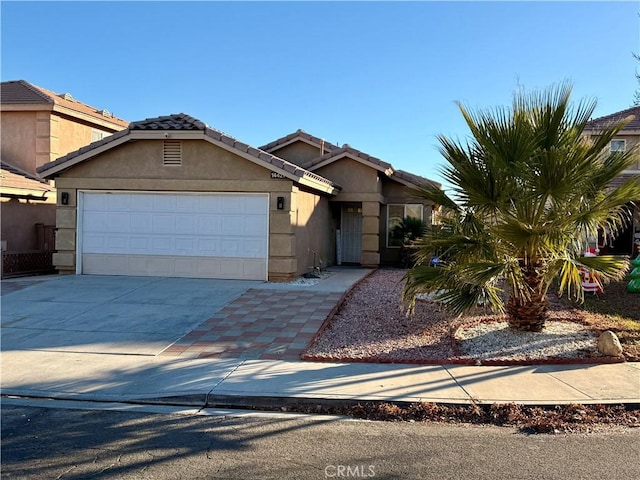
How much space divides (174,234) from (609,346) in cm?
1052

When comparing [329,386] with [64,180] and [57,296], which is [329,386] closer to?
[57,296]

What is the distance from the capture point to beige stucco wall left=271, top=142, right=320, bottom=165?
20.8 m

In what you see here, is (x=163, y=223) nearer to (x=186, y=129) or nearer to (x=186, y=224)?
(x=186, y=224)

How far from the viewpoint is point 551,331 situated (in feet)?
27.5

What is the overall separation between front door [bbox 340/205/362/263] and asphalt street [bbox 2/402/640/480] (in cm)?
1435

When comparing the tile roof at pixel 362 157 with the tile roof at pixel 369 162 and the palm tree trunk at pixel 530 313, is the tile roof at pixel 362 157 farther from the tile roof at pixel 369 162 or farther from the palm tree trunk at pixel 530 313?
the palm tree trunk at pixel 530 313

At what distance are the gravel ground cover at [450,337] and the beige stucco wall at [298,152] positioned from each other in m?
11.1

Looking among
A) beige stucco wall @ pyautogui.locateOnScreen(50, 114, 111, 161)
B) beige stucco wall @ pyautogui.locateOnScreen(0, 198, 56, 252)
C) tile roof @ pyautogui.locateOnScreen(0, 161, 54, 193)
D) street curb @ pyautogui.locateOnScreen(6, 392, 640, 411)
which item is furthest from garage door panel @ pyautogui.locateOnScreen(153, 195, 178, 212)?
street curb @ pyautogui.locateOnScreen(6, 392, 640, 411)

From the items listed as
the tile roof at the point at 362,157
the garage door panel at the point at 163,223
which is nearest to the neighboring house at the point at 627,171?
the tile roof at the point at 362,157

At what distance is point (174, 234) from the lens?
1365 cm

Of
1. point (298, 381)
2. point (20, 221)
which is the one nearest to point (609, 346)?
point (298, 381)

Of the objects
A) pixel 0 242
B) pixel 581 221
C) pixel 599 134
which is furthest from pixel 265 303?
pixel 0 242

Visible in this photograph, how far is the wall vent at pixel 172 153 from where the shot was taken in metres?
13.7

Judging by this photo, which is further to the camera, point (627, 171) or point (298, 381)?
point (627, 171)
